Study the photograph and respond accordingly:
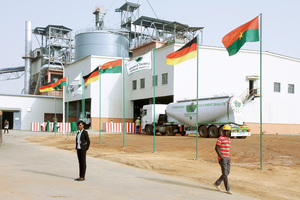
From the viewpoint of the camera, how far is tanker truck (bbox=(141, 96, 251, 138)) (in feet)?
96.1

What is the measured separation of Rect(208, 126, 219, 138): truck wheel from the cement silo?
3181 centimetres

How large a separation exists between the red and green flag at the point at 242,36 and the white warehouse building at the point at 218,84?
79.0 feet

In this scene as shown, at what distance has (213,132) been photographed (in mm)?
30312

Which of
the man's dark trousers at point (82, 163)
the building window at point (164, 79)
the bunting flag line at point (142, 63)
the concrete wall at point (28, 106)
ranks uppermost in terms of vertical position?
the building window at point (164, 79)

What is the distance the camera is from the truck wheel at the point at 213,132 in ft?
97.9

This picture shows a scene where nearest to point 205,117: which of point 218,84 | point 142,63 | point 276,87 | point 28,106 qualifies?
point 218,84

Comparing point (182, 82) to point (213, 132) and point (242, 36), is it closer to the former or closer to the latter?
point (213, 132)

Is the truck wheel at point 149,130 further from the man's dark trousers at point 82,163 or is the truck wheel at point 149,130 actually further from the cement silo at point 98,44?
the man's dark trousers at point 82,163

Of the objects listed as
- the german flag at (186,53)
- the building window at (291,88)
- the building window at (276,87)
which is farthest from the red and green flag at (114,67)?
the building window at (291,88)

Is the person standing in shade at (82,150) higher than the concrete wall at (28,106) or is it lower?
lower

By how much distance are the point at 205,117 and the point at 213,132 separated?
5.64 feet

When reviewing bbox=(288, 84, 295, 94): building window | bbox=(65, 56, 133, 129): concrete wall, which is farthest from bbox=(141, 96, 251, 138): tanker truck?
bbox=(288, 84, 295, 94): building window

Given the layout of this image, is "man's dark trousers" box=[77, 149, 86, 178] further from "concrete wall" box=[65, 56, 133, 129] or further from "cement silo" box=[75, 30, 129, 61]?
"cement silo" box=[75, 30, 129, 61]

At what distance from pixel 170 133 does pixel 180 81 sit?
723 cm
